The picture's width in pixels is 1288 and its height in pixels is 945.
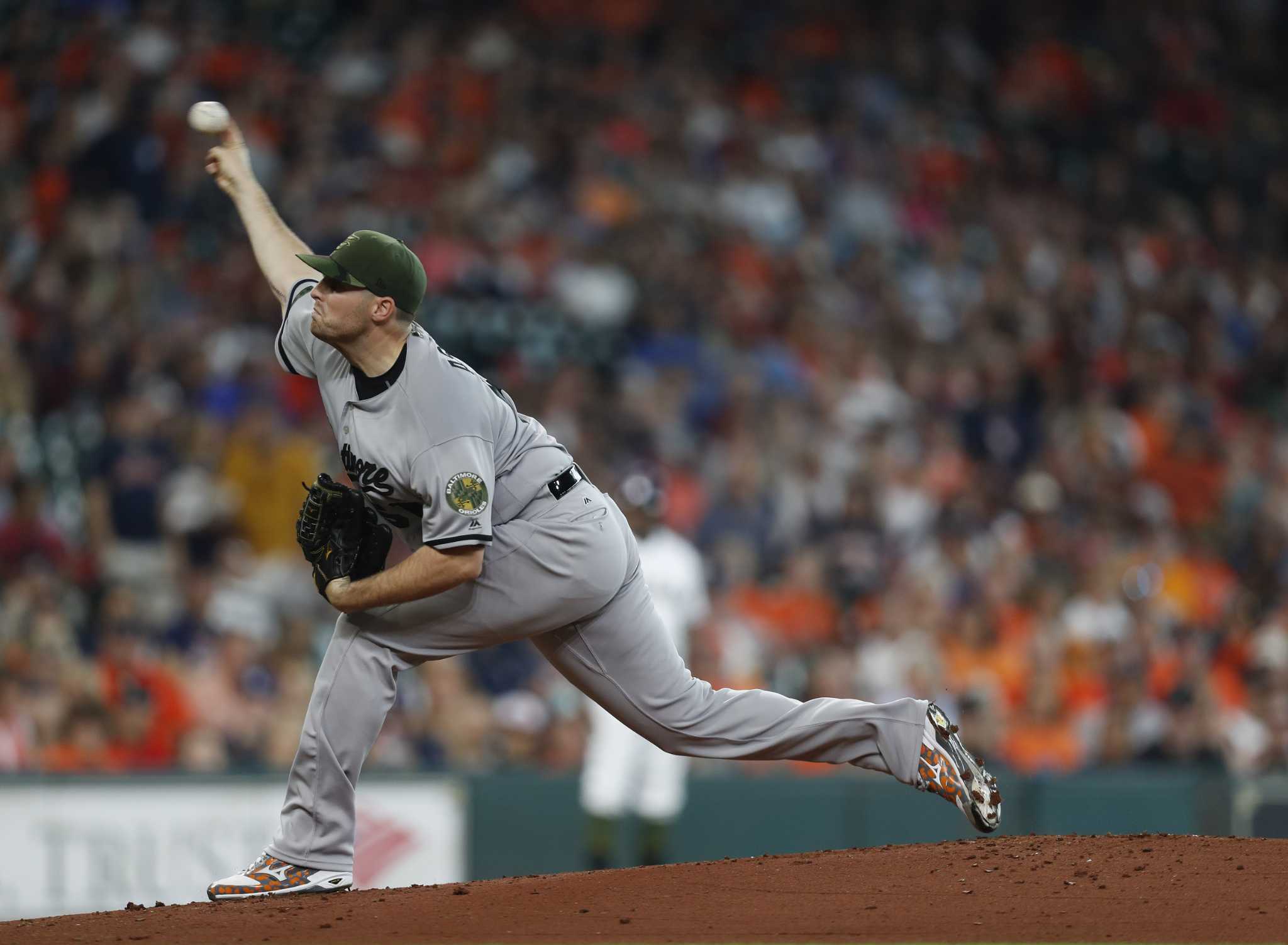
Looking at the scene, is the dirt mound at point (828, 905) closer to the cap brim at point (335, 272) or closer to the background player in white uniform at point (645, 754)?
the cap brim at point (335, 272)

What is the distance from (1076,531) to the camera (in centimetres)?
1118

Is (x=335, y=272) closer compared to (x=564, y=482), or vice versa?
(x=335, y=272)

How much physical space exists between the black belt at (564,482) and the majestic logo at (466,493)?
0.35 m

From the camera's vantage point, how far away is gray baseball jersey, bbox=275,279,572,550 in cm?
427

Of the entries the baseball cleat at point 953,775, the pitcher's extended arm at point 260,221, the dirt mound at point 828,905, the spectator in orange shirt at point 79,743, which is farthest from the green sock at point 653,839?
the pitcher's extended arm at point 260,221

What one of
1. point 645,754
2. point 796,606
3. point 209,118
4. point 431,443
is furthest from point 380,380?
point 796,606

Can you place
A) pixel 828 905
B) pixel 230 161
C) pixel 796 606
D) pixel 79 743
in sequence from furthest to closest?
1. pixel 796 606
2. pixel 79 743
3. pixel 230 161
4. pixel 828 905

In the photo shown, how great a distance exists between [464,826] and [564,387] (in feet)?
11.0

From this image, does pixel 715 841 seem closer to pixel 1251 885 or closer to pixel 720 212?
pixel 1251 885

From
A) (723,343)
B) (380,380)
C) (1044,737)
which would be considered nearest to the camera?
(380,380)

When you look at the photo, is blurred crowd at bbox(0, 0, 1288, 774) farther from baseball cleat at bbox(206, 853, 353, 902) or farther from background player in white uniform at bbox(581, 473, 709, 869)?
baseball cleat at bbox(206, 853, 353, 902)

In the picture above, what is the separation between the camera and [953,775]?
4.83 m

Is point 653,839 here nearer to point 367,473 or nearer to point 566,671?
point 566,671

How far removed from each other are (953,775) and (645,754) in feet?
10.3
